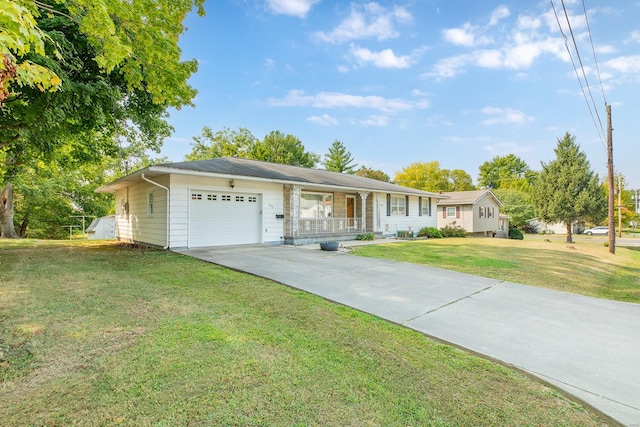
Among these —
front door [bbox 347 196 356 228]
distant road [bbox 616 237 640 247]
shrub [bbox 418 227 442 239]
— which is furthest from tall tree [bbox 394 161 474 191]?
front door [bbox 347 196 356 228]

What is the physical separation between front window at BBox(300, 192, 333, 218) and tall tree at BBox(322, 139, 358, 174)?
3031 centimetres

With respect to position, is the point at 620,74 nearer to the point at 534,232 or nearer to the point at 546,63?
the point at 546,63

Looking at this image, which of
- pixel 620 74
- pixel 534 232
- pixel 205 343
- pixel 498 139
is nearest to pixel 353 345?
pixel 205 343

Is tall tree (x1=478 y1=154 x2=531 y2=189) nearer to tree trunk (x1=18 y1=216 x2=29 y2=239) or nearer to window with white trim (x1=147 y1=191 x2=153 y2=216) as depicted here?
window with white trim (x1=147 y1=191 x2=153 y2=216)

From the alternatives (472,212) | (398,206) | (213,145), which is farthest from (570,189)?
(213,145)

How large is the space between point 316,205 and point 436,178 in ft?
148

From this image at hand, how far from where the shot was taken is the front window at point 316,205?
14922 millimetres

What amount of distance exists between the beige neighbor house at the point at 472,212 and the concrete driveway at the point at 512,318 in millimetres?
20560

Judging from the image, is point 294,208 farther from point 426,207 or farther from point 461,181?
point 461,181

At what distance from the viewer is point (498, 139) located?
28672 millimetres

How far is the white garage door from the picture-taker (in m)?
10.8

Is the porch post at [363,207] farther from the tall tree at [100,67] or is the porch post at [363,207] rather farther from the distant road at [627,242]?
the distant road at [627,242]

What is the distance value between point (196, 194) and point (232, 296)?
7003 millimetres

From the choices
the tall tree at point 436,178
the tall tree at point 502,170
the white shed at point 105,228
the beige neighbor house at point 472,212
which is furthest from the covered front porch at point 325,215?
the tall tree at point 502,170
